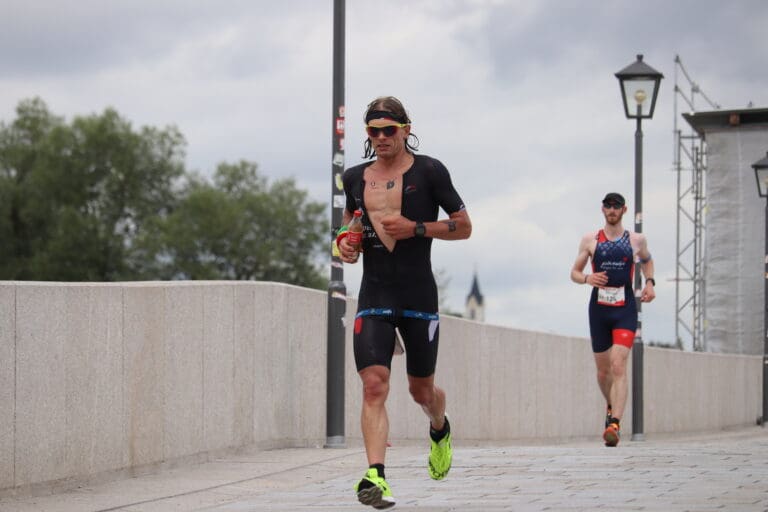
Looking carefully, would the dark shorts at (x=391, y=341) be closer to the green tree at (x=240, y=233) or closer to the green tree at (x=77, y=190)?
the green tree at (x=77, y=190)

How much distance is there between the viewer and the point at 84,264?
74.9 m

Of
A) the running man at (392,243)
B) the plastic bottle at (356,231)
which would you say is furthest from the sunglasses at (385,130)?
the plastic bottle at (356,231)

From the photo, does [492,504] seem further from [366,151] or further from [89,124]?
[89,124]

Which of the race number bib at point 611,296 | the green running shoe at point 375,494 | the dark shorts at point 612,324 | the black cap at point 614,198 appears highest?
the black cap at point 614,198

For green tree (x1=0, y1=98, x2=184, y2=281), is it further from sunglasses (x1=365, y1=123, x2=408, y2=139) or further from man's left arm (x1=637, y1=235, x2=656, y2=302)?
sunglasses (x1=365, y1=123, x2=408, y2=139)

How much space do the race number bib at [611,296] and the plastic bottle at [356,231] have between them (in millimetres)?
5961

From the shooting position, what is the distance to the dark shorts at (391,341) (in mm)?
7898

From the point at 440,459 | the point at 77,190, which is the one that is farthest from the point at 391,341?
the point at 77,190

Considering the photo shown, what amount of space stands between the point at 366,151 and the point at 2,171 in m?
72.9

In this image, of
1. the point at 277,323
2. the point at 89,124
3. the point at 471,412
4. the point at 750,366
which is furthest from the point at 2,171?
the point at 277,323

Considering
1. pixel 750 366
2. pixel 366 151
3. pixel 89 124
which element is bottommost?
pixel 750 366

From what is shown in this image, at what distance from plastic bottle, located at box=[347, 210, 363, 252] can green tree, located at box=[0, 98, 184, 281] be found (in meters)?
67.1

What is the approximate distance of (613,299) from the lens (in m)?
13.6

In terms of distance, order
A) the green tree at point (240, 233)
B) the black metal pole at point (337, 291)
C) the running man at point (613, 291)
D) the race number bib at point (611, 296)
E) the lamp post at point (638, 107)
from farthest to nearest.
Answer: the green tree at point (240, 233) < the lamp post at point (638, 107) < the race number bib at point (611, 296) < the running man at point (613, 291) < the black metal pole at point (337, 291)
